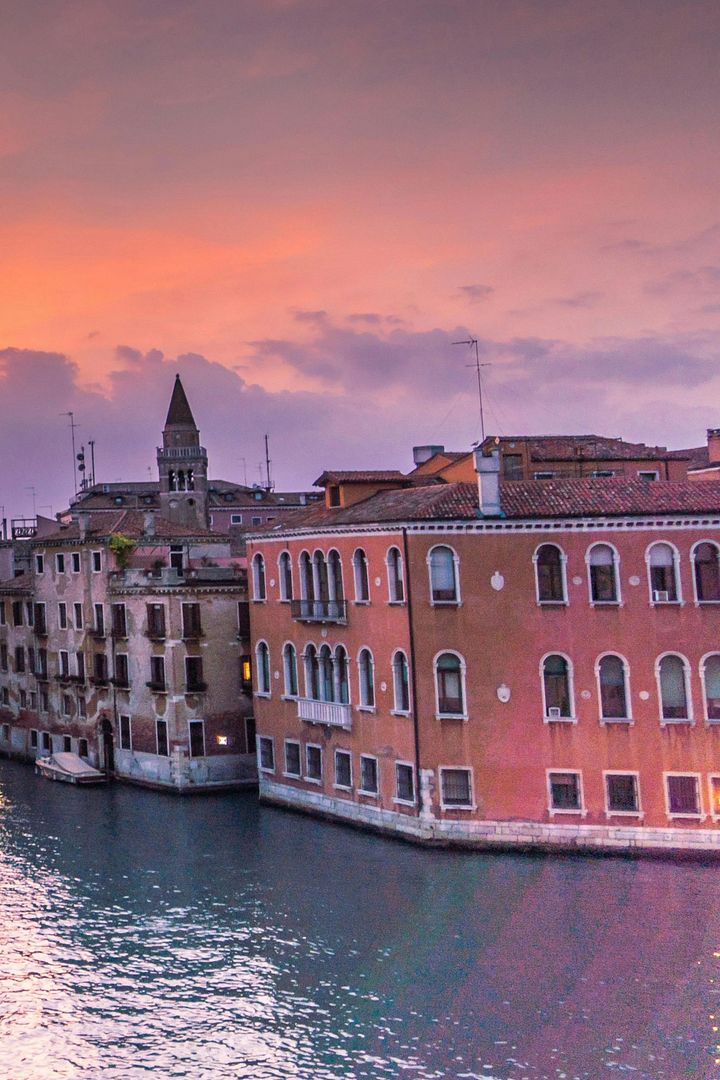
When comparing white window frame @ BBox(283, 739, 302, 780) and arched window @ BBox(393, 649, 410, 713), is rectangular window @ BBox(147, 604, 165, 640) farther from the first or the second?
arched window @ BBox(393, 649, 410, 713)

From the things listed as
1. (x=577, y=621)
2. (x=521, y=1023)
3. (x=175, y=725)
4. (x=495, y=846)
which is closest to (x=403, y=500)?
(x=577, y=621)

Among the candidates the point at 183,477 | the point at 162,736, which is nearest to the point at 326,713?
the point at 162,736

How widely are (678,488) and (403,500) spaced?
7.42 meters

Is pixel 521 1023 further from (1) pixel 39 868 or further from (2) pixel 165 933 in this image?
(1) pixel 39 868

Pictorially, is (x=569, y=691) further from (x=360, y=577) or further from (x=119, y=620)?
(x=119, y=620)

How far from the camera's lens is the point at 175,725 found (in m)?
41.2

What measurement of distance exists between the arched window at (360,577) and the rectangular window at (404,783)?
180 inches

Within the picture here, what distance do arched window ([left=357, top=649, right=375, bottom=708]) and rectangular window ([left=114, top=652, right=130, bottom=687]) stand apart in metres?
13.5

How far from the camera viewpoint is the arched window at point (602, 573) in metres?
29.4

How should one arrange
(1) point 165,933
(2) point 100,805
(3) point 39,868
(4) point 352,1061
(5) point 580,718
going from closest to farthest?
(4) point 352,1061, (1) point 165,933, (5) point 580,718, (3) point 39,868, (2) point 100,805

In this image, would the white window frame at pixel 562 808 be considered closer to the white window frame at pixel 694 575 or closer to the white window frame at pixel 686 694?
the white window frame at pixel 686 694

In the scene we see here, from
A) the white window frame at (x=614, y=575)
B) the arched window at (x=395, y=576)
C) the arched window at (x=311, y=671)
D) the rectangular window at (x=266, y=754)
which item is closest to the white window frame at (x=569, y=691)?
the white window frame at (x=614, y=575)

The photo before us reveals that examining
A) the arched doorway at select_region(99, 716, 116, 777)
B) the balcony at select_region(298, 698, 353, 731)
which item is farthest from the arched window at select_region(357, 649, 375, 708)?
the arched doorway at select_region(99, 716, 116, 777)

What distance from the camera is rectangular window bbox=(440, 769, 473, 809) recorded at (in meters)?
30.2
